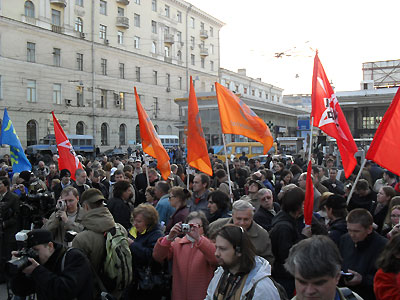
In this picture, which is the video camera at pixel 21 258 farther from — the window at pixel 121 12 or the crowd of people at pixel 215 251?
the window at pixel 121 12

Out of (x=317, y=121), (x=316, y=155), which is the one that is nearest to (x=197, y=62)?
(x=316, y=155)

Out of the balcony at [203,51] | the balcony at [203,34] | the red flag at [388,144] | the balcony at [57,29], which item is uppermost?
the balcony at [203,34]

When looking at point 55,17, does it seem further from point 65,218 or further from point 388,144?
point 388,144

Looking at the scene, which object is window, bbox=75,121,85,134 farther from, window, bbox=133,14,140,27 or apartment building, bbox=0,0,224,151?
window, bbox=133,14,140,27

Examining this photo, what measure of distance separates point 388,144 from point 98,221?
3223 mm

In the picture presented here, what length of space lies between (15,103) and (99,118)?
31.6 feet

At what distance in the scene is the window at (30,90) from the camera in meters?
37.4

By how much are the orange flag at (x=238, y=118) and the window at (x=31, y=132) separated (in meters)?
32.6

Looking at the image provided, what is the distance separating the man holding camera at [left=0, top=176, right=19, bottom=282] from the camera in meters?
6.73

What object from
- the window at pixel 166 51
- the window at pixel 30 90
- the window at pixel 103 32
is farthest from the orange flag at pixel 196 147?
the window at pixel 166 51

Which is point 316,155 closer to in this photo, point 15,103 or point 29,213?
point 29,213

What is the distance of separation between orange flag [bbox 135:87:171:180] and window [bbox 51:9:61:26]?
111ft

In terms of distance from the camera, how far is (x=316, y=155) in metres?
20.8

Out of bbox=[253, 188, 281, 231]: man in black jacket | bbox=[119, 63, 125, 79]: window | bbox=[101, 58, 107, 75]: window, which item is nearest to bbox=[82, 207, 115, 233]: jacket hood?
bbox=[253, 188, 281, 231]: man in black jacket
